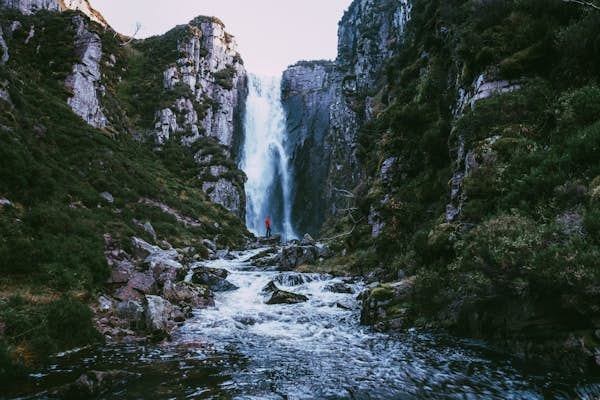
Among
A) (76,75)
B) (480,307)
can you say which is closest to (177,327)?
(480,307)

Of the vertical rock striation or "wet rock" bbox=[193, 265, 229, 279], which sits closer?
"wet rock" bbox=[193, 265, 229, 279]

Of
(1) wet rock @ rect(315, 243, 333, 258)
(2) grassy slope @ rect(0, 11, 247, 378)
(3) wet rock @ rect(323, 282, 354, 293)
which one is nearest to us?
(2) grassy slope @ rect(0, 11, 247, 378)

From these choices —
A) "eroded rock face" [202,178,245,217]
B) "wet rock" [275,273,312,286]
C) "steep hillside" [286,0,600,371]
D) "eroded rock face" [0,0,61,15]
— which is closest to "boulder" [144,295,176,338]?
"steep hillside" [286,0,600,371]

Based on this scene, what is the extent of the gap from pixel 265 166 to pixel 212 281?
5533cm

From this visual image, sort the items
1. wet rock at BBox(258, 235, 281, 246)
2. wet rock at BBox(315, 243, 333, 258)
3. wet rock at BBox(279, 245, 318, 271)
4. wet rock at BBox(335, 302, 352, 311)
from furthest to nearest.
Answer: wet rock at BBox(258, 235, 281, 246) < wet rock at BBox(315, 243, 333, 258) < wet rock at BBox(279, 245, 318, 271) < wet rock at BBox(335, 302, 352, 311)

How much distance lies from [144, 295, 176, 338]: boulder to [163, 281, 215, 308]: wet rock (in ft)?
5.72

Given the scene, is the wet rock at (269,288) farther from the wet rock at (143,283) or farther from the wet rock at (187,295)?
the wet rock at (143,283)

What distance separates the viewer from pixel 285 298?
15406 mm

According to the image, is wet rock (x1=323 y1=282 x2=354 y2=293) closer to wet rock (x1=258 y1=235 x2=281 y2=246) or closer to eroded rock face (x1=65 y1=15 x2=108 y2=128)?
wet rock (x1=258 y1=235 x2=281 y2=246)

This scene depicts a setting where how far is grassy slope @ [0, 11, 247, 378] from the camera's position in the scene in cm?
845

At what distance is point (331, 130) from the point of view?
70750 millimetres

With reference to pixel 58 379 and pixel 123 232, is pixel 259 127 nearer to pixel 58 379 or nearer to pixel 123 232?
pixel 123 232

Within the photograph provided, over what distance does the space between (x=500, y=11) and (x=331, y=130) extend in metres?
54.5

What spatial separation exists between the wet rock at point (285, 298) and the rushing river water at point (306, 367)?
333 centimetres
